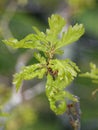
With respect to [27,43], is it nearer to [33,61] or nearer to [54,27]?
[54,27]

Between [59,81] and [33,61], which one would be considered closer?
[59,81]

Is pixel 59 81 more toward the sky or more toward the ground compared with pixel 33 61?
more toward the ground

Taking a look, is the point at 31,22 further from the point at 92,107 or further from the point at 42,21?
the point at 92,107

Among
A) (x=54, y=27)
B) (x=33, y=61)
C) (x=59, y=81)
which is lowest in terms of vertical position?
(x=59, y=81)

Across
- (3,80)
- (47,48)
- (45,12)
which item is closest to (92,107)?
(3,80)

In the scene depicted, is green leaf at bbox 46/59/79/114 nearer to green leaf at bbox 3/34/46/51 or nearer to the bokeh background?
green leaf at bbox 3/34/46/51

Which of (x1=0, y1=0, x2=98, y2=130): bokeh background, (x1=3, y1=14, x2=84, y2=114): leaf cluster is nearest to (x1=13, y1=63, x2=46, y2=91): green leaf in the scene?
(x1=3, y1=14, x2=84, y2=114): leaf cluster

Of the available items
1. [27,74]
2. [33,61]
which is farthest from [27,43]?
[33,61]

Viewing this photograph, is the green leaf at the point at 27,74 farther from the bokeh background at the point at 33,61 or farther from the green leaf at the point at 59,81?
the bokeh background at the point at 33,61
